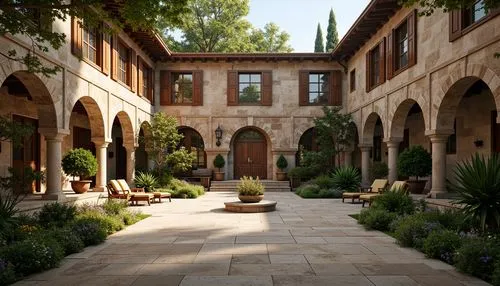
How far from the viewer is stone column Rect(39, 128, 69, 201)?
1031cm

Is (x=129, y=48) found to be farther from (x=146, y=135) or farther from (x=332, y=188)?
(x=332, y=188)

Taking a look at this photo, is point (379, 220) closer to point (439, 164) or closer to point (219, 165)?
point (439, 164)

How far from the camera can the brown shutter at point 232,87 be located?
21000 millimetres

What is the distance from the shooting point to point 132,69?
16828 millimetres

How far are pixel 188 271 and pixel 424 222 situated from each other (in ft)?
13.9

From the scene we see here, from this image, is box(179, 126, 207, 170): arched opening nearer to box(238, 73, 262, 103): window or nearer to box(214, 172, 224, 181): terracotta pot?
box(214, 172, 224, 181): terracotta pot

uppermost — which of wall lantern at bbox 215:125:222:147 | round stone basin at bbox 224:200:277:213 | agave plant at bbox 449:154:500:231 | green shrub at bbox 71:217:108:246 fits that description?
wall lantern at bbox 215:125:222:147

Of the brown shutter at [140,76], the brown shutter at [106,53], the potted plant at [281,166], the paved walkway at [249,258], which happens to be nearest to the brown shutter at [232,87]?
the potted plant at [281,166]

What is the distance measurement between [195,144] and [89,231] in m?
15.0

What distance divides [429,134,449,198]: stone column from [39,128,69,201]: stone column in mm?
10002

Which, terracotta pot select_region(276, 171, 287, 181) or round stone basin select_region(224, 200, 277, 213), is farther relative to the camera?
terracotta pot select_region(276, 171, 287, 181)

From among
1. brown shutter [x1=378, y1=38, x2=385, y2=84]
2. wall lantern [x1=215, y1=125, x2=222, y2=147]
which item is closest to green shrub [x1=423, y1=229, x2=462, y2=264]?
brown shutter [x1=378, y1=38, x2=385, y2=84]

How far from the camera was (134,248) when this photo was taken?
21.6 feet

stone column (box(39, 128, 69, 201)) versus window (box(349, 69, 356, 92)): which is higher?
window (box(349, 69, 356, 92))
